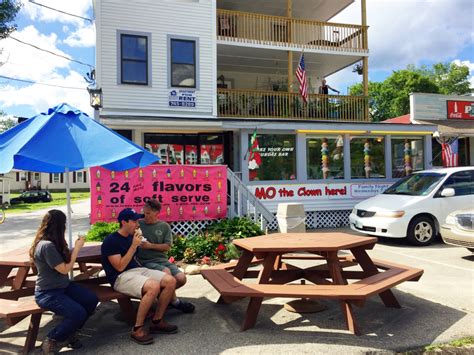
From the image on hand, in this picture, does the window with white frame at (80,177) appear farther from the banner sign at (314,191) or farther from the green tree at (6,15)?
the banner sign at (314,191)

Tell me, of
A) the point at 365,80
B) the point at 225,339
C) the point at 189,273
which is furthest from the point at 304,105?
the point at 225,339

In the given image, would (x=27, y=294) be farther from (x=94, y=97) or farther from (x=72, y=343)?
(x=94, y=97)

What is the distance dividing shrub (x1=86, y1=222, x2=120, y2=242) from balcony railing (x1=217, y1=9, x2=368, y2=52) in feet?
28.5

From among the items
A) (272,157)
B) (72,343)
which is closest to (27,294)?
(72,343)

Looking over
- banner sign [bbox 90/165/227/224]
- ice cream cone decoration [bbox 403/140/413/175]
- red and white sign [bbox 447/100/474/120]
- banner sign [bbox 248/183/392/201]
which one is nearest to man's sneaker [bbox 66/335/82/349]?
banner sign [bbox 90/165/227/224]

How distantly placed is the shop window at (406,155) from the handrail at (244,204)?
6.63m

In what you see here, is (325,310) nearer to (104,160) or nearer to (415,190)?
(104,160)

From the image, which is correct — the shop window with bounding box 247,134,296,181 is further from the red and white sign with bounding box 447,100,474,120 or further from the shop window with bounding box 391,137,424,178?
the red and white sign with bounding box 447,100,474,120

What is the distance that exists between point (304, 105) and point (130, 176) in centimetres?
812

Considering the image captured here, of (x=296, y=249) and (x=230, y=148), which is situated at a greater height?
(x=230, y=148)

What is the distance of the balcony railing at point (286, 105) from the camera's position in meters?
14.3

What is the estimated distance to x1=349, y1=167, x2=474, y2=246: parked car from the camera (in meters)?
9.17

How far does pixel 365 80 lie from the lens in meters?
15.7

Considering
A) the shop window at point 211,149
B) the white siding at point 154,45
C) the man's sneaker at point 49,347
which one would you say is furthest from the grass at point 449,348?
the white siding at point 154,45
